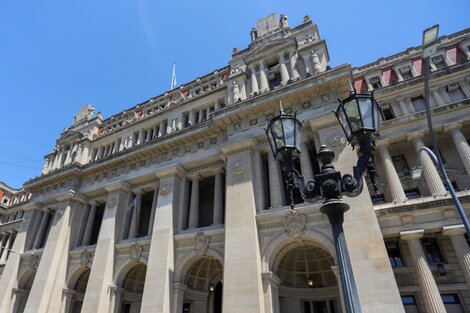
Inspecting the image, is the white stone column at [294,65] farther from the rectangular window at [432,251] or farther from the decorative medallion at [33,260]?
the decorative medallion at [33,260]

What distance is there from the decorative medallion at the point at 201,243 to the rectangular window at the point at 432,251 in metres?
13.7

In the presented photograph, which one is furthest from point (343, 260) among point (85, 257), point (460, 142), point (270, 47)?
point (85, 257)

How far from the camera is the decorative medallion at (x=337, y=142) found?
1636cm

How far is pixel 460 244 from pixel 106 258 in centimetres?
2289

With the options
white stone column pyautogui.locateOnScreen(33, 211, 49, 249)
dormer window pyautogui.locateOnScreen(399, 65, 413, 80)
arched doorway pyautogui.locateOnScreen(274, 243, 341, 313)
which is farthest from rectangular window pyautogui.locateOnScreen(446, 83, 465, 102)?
white stone column pyautogui.locateOnScreen(33, 211, 49, 249)

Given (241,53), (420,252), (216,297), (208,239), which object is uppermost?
(241,53)

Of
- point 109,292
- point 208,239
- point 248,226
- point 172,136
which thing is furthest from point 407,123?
point 109,292

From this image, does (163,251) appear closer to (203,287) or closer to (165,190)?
(203,287)

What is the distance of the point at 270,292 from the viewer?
14.5 m

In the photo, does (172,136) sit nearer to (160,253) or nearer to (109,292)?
(160,253)

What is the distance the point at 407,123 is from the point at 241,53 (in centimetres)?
1519

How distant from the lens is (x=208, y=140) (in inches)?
870

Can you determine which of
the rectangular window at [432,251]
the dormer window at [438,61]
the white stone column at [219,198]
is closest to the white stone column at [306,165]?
the white stone column at [219,198]

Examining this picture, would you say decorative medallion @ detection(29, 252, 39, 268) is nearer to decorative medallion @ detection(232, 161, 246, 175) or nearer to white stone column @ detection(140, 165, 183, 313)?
white stone column @ detection(140, 165, 183, 313)
